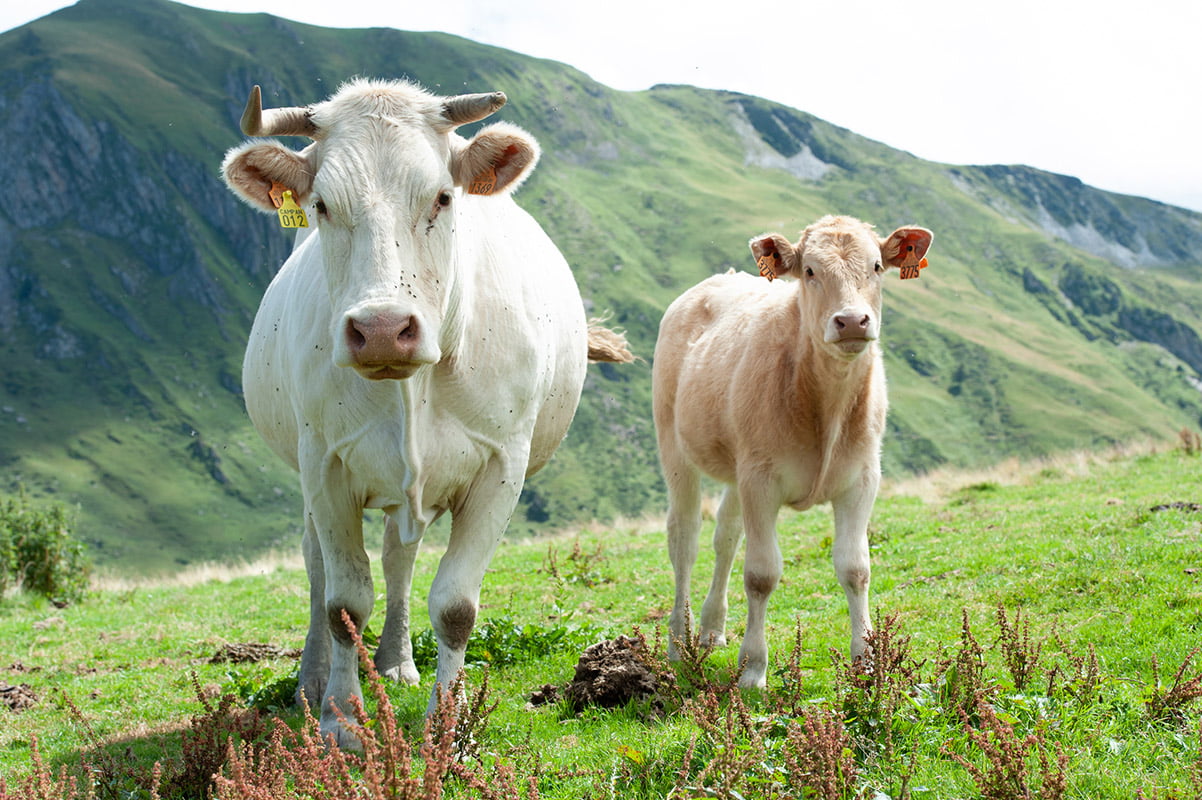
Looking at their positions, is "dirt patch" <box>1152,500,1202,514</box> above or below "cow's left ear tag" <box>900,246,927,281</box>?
below

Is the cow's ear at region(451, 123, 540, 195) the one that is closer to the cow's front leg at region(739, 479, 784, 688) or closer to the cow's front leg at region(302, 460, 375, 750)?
the cow's front leg at region(302, 460, 375, 750)

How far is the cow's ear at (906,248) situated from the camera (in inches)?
300

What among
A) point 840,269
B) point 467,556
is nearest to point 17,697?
point 467,556

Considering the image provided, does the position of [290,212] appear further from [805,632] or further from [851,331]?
[805,632]

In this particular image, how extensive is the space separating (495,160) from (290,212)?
1275 mm

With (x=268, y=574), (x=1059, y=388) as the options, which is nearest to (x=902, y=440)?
(x=1059, y=388)

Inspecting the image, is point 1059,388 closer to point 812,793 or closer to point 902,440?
point 902,440

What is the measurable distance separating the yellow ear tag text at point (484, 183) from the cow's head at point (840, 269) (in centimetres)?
239

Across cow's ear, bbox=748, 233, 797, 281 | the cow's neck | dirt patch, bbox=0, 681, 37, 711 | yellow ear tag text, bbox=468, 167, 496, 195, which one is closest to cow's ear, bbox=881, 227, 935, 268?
cow's ear, bbox=748, 233, 797, 281

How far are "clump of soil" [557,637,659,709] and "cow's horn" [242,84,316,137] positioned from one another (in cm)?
344

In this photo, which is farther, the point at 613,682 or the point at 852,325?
the point at 852,325

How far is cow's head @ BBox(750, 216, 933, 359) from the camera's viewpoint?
680 cm

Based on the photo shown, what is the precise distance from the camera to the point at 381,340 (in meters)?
4.66

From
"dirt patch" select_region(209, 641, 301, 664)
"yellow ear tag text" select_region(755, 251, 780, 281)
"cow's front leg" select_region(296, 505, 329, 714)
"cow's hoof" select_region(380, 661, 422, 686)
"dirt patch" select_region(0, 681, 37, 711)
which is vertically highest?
"yellow ear tag text" select_region(755, 251, 780, 281)
